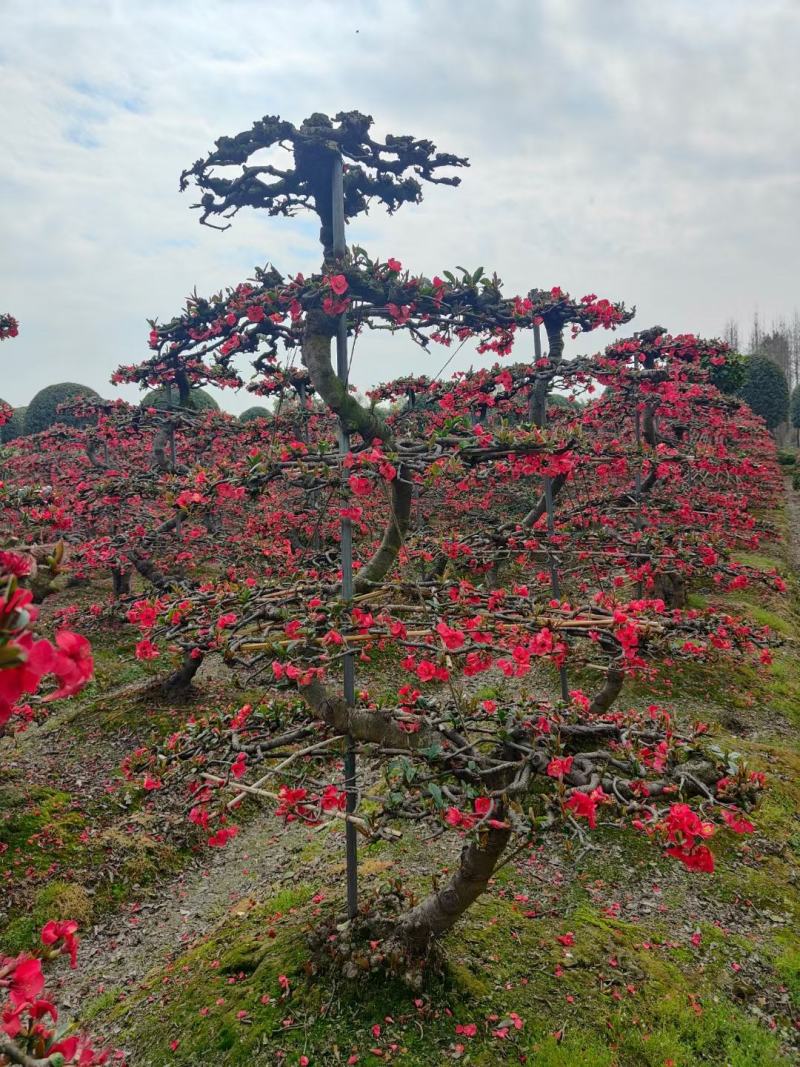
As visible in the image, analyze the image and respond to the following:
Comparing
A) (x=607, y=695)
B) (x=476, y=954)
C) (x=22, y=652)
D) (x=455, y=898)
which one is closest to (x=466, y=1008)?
(x=476, y=954)

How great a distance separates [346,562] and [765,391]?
32.3m

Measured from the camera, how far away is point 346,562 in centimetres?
403

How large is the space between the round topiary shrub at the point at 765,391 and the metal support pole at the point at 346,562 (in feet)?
98.9

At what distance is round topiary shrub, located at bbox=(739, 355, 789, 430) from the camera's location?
29531 millimetres

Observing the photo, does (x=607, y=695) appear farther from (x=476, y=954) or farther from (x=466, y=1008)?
(x=466, y=1008)

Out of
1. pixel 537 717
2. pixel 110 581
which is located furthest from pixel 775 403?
pixel 537 717

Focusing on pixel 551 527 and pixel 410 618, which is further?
pixel 551 527

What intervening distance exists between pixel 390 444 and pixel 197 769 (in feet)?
8.51

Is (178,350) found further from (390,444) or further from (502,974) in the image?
(502,974)

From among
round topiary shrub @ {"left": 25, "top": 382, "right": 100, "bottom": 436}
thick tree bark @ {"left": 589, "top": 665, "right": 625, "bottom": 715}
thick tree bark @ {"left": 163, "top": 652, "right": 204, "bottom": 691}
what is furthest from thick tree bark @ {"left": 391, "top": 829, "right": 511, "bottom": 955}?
round topiary shrub @ {"left": 25, "top": 382, "right": 100, "bottom": 436}

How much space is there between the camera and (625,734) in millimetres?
3412

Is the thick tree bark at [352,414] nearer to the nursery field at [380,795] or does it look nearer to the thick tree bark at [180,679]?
the nursery field at [380,795]

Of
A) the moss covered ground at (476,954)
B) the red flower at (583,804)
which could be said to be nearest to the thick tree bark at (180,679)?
the moss covered ground at (476,954)

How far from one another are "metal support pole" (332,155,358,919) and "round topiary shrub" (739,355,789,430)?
98.9 ft
